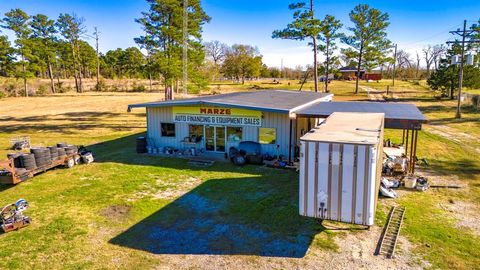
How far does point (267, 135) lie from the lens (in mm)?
19047

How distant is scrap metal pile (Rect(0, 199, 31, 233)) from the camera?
1060 cm

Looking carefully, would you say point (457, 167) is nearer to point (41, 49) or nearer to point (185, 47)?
point (185, 47)

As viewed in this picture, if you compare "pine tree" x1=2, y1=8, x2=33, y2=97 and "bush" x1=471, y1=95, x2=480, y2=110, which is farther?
"pine tree" x1=2, y1=8, x2=33, y2=97

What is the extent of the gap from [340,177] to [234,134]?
37.8 feet

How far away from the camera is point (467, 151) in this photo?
20875mm

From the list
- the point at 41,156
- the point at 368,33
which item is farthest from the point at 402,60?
the point at 41,156

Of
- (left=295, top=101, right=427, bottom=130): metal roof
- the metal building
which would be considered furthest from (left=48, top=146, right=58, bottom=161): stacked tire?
(left=295, top=101, right=427, bottom=130): metal roof

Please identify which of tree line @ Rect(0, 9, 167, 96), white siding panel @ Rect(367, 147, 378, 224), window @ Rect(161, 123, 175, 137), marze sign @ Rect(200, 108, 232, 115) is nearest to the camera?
white siding panel @ Rect(367, 147, 378, 224)

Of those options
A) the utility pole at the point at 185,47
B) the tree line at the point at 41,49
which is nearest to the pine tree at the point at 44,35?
the tree line at the point at 41,49

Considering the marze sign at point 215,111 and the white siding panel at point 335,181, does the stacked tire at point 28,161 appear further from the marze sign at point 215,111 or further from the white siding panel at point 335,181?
the white siding panel at point 335,181

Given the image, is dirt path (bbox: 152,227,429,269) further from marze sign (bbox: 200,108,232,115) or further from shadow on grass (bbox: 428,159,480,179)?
marze sign (bbox: 200,108,232,115)

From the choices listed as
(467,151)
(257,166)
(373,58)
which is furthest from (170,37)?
(373,58)

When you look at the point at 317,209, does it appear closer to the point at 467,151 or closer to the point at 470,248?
the point at 470,248

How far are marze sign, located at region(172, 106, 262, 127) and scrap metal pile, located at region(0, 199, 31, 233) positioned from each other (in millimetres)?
10800
